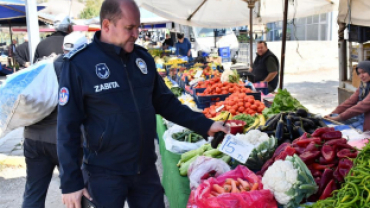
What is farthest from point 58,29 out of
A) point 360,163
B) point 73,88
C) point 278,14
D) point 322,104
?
point 322,104

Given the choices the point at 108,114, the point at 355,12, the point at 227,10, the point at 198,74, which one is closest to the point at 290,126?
the point at 108,114

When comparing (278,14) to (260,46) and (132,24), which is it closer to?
(260,46)

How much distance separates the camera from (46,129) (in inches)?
128

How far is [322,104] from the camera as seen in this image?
990 cm

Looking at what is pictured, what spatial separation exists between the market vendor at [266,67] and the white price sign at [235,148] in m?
5.61

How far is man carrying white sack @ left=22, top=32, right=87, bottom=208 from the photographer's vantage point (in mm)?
3252

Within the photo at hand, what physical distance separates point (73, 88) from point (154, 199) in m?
0.92

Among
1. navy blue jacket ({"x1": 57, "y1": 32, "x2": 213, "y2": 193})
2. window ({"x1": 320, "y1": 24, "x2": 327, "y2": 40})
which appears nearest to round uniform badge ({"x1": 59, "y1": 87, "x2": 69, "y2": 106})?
navy blue jacket ({"x1": 57, "y1": 32, "x2": 213, "y2": 193})

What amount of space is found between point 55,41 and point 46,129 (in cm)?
174

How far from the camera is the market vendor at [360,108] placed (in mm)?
4711

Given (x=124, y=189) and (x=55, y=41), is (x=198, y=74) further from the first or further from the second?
(x=124, y=189)

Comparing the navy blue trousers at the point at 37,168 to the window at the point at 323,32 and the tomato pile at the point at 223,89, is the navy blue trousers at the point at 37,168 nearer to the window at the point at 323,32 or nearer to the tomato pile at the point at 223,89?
the tomato pile at the point at 223,89

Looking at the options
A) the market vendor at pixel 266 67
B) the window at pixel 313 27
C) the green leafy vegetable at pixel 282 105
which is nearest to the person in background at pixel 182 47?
the market vendor at pixel 266 67

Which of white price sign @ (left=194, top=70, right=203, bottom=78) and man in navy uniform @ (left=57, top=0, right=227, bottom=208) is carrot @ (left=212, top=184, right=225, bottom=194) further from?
white price sign @ (left=194, top=70, right=203, bottom=78)
